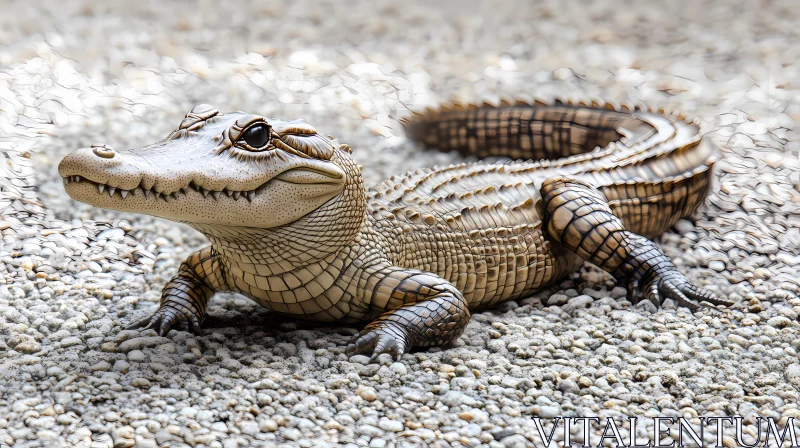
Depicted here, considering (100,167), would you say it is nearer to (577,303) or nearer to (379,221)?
(379,221)

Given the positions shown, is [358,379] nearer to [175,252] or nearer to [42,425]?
[42,425]

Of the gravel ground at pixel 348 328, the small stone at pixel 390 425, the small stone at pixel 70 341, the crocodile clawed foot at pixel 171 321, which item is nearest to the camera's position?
the small stone at pixel 390 425

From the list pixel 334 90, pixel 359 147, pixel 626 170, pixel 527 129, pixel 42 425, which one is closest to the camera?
pixel 42 425

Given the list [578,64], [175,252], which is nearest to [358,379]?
[175,252]

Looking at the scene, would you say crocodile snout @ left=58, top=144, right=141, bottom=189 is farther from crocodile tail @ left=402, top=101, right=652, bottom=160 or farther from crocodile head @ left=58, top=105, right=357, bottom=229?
crocodile tail @ left=402, top=101, right=652, bottom=160

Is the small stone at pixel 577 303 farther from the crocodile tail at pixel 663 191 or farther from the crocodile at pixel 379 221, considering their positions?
the crocodile tail at pixel 663 191

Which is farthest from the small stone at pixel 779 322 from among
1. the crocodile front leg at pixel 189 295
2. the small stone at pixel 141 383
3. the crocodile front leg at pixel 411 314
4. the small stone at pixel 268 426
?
the small stone at pixel 141 383

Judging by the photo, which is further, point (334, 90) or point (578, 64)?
point (578, 64)

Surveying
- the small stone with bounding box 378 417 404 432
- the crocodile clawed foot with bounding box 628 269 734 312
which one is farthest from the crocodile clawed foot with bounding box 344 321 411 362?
the crocodile clawed foot with bounding box 628 269 734 312
